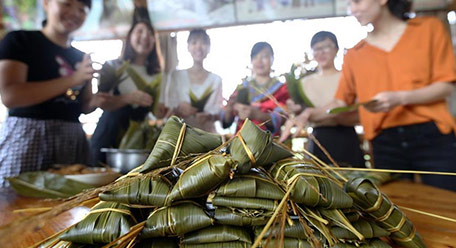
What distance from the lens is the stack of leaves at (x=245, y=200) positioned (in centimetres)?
35

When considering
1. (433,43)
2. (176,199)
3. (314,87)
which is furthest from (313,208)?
(314,87)

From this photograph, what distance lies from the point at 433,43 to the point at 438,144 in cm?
48

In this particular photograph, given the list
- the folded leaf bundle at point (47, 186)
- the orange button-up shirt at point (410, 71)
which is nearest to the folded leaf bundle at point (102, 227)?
the folded leaf bundle at point (47, 186)

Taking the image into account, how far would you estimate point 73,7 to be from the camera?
169 centimetres

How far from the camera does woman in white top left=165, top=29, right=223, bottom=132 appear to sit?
6.56 feet

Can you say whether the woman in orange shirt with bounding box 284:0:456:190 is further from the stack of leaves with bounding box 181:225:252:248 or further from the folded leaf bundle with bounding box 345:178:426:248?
the stack of leaves with bounding box 181:225:252:248

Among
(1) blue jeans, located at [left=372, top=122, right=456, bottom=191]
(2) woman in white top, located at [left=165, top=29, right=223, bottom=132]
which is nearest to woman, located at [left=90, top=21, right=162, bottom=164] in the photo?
(2) woman in white top, located at [left=165, top=29, right=223, bottom=132]

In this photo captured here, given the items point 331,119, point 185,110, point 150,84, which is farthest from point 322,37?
point 150,84

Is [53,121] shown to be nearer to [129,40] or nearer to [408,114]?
[129,40]

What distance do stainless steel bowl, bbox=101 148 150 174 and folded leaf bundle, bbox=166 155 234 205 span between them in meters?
0.73

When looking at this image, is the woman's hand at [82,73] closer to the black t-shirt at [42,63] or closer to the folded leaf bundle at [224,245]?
the black t-shirt at [42,63]

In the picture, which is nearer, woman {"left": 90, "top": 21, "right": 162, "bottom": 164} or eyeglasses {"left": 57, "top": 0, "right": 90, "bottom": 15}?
eyeglasses {"left": 57, "top": 0, "right": 90, "bottom": 15}

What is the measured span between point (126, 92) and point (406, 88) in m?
1.65

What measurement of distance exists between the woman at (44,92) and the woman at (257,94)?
902 mm
